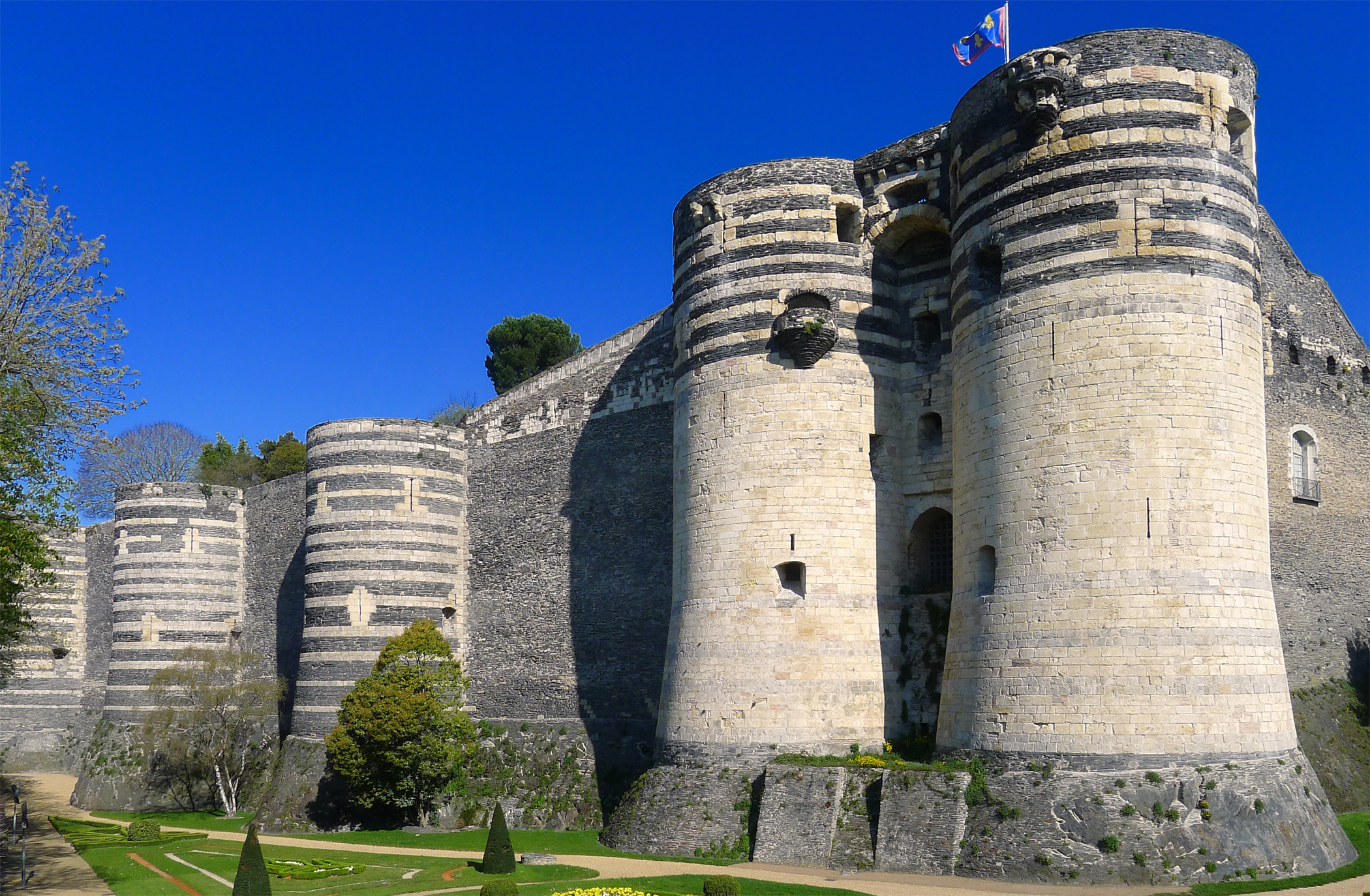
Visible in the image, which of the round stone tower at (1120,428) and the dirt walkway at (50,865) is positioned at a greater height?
the round stone tower at (1120,428)

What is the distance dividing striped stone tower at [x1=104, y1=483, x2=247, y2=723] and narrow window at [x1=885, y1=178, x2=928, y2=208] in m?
24.3

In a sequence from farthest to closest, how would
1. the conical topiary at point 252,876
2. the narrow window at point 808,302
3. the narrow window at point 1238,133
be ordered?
the narrow window at point 808,302, the narrow window at point 1238,133, the conical topiary at point 252,876

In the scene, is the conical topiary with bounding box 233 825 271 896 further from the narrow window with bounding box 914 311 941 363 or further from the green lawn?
the narrow window with bounding box 914 311 941 363

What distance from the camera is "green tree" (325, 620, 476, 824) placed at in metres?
25.2

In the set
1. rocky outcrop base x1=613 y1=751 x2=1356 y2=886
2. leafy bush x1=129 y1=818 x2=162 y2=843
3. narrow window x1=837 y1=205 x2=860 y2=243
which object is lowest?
leafy bush x1=129 y1=818 x2=162 y2=843

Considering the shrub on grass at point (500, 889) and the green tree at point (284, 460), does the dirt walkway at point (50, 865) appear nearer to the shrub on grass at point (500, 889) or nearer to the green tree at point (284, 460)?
the shrub on grass at point (500, 889)

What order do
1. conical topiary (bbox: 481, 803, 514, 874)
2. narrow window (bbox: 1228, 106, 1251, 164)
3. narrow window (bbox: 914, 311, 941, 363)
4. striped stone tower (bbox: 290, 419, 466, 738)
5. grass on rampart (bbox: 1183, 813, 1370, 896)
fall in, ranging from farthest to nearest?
striped stone tower (bbox: 290, 419, 466, 738) < narrow window (bbox: 914, 311, 941, 363) < conical topiary (bbox: 481, 803, 514, 874) < narrow window (bbox: 1228, 106, 1251, 164) < grass on rampart (bbox: 1183, 813, 1370, 896)

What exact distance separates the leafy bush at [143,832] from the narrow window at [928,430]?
17.3 metres

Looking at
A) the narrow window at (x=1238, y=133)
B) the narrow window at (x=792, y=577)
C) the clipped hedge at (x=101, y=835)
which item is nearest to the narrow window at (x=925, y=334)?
the narrow window at (x=792, y=577)

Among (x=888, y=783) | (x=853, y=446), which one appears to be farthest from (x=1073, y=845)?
(x=853, y=446)

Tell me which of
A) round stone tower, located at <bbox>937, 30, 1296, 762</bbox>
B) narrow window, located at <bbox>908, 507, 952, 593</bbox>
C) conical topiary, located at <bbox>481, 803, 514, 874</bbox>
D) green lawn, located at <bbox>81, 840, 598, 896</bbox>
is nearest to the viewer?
round stone tower, located at <bbox>937, 30, 1296, 762</bbox>

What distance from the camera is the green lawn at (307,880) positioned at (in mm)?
17250

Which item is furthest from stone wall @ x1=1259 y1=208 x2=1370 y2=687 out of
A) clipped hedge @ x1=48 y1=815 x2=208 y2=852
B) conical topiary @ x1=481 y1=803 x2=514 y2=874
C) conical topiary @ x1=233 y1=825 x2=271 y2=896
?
clipped hedge @ x1=48 y1=815 x2=208 y2=852

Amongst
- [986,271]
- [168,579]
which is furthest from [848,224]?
[168,579]
